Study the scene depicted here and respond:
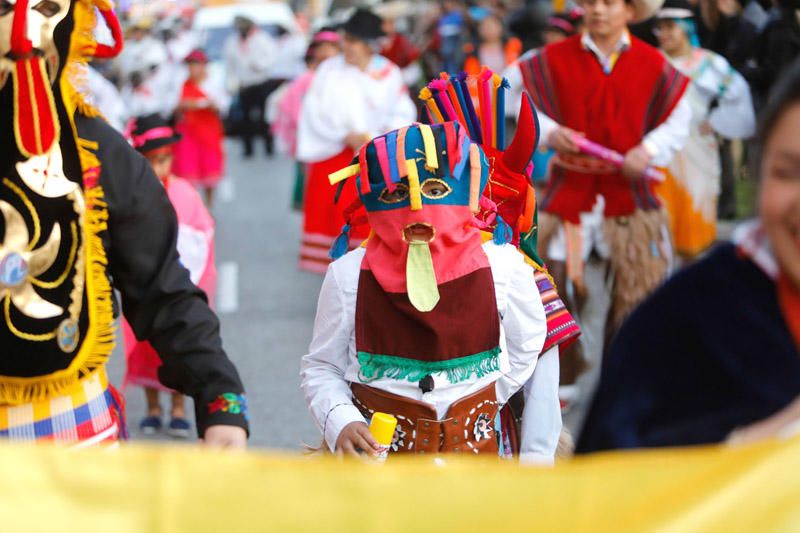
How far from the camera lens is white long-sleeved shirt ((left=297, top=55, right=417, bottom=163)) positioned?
891cm

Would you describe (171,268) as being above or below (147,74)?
above

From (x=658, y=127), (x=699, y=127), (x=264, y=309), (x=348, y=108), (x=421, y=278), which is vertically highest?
(x=421, y=278)

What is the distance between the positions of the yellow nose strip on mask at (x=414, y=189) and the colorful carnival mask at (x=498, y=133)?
2.11 feet

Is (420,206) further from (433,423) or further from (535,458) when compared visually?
(535,458)

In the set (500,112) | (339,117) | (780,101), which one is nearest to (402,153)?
(500,112)

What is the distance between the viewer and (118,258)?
2994 millimetres

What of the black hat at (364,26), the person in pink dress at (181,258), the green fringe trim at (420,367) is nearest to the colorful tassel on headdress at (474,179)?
the green fringe trim at (420,367)

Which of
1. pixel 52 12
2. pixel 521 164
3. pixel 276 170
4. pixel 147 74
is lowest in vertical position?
pixel 276 170

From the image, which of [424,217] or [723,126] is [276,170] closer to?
[723,126]

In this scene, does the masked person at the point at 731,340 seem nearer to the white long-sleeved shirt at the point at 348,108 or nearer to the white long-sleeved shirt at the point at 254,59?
the white long-sleeved shirt at the point at 348,108

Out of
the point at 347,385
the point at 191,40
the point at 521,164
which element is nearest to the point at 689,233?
the point at 521,164

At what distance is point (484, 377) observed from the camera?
3.49 m

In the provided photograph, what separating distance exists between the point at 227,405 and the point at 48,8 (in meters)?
0.94

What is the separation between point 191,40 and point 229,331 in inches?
582
